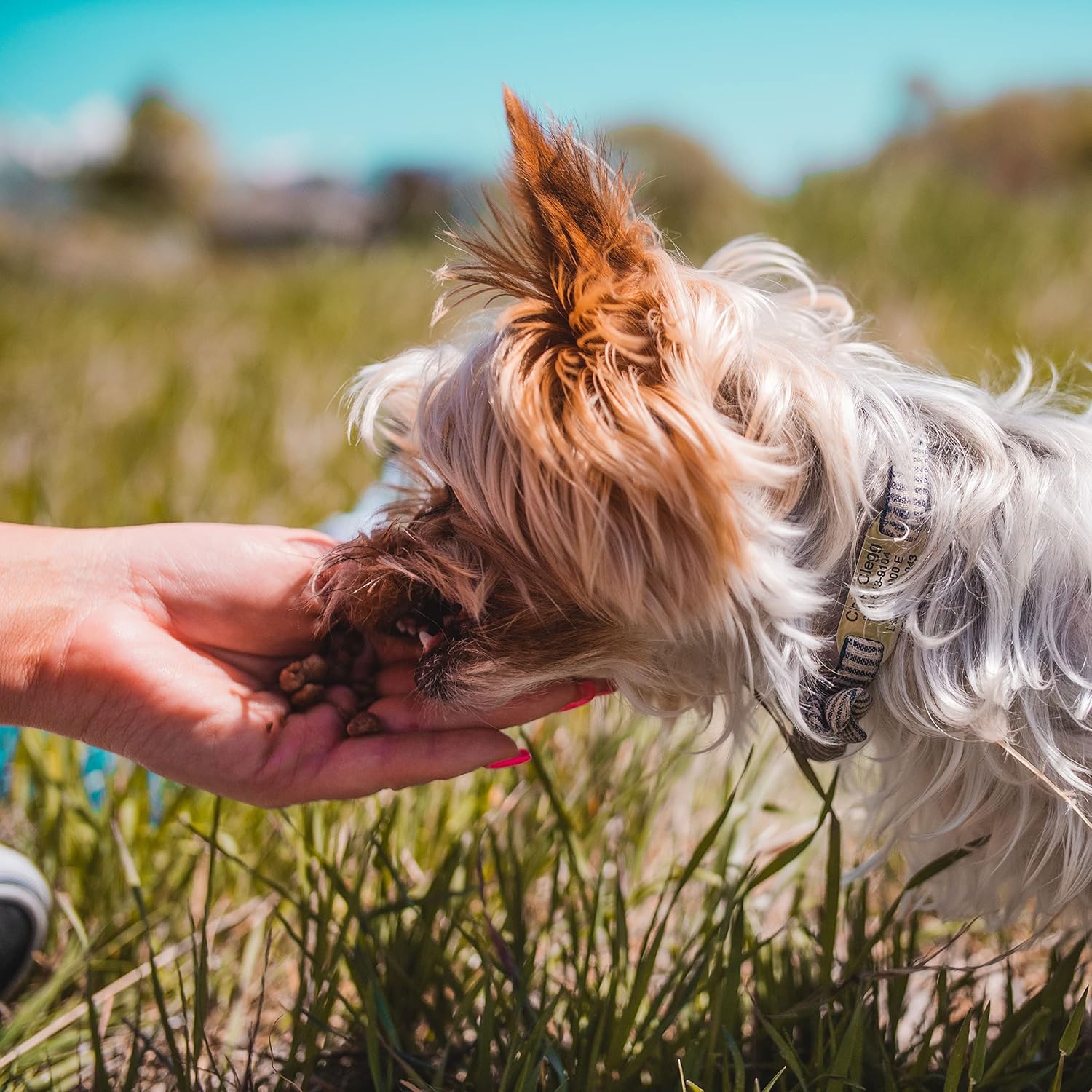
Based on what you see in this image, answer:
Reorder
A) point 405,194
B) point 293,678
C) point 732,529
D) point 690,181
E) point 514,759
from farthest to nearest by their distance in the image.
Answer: point 405,194 → point 690,181 → point 293,678 → point 514,759 → point 732,529

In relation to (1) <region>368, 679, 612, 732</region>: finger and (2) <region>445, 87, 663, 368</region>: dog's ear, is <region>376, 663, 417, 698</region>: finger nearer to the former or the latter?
(1) <region>368, 679, 612, 732</region>: finger

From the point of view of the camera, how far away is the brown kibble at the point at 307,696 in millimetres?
1952

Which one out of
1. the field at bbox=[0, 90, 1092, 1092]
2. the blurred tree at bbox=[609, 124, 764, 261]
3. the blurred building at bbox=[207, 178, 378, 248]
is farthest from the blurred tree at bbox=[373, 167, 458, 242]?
the field at bbox=[0, 90, 1092, 1092]

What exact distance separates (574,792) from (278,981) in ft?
2.80

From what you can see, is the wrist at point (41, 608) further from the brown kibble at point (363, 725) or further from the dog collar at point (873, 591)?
the dog collar at point (873, 591)

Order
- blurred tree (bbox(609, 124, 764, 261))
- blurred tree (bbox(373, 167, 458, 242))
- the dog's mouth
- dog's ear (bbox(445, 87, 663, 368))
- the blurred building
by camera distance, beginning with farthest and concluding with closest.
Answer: the blurred building
blurred tree (bbox(373, 167, 458, 242))
blurred tree (bbox(609, 124, 764, 261))
the dog's mouth
dog's ear (bbox(445, 87, 663, 368))

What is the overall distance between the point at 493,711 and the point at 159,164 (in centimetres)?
2742

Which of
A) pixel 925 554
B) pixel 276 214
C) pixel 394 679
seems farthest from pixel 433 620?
pixel 276 214

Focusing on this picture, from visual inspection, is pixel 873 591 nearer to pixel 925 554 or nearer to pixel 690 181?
pixel 925 554

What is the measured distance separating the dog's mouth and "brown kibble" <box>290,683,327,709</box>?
270 mm

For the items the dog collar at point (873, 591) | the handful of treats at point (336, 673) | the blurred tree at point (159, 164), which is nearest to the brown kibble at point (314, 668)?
the handful of treats at point (336, 673)

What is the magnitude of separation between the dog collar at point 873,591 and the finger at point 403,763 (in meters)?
0.59

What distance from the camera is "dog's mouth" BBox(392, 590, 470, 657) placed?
1729mm

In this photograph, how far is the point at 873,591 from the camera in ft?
5.03
